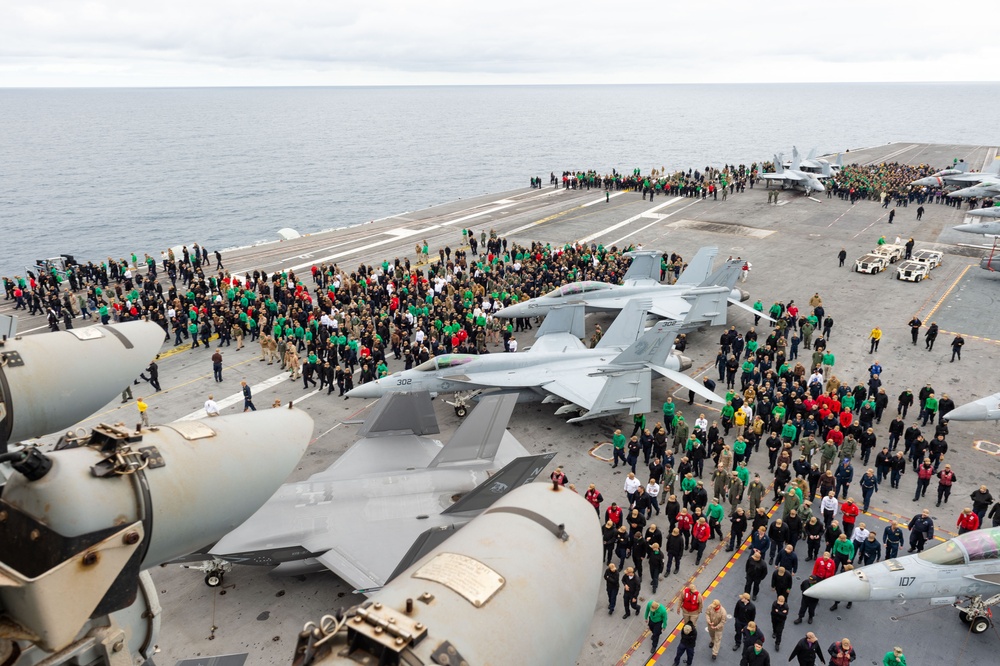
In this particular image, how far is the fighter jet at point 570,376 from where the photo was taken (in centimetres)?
1903

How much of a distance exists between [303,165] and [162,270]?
83.8m

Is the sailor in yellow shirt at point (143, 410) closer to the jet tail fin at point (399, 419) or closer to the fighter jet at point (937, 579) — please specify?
the jet tail fin at point (399, 419)

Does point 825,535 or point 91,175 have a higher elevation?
point 91,175

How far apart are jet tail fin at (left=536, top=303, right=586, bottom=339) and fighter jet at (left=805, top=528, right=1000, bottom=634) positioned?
1387 cm

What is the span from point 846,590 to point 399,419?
1085 cm

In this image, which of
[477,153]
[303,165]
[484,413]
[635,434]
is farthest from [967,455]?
[477,153]

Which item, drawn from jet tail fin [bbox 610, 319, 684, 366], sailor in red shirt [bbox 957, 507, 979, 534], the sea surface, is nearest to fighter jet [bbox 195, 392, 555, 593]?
jet tail fin [bbox 610, 319, 684, 366]

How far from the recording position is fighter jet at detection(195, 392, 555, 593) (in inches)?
465

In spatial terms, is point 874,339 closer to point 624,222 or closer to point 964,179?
point 624,222

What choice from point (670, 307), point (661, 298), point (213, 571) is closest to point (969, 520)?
point (670, 307)

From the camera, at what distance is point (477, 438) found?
15.0 m

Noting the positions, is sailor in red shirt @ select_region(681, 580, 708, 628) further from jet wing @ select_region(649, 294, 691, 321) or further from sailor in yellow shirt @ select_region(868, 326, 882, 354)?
sailor in yellow shirt @ select_region(868, 326, 882, 354)

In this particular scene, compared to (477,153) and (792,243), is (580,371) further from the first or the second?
(477,153)

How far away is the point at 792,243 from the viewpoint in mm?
43062
